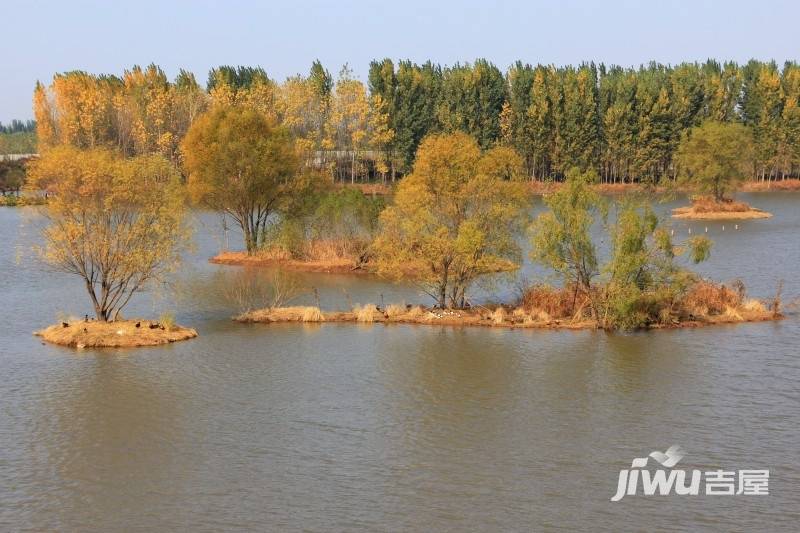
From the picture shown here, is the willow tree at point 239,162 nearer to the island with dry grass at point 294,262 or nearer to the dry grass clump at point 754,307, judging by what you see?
the island with dry grass at point 294,262

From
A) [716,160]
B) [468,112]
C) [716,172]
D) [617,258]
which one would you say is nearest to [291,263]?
[617,258]

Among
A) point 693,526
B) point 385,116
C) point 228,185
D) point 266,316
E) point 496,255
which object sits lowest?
point 693,526

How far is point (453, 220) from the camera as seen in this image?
4472 centimetres

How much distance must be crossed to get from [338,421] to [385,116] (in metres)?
93.2

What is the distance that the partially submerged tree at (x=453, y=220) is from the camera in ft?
141

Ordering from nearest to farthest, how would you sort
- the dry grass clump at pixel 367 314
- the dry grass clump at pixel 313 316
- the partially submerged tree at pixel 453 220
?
the partially submerged tree at pixel 453 220, the dry grass clump at pixel 367 314, the dry grass clump at pixel 313 316

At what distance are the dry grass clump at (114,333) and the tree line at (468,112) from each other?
77674 millimetres

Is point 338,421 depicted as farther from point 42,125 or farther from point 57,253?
point 42,125

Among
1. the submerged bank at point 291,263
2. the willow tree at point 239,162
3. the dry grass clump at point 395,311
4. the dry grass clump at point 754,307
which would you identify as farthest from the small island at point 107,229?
the dry grass clump at point 754,307

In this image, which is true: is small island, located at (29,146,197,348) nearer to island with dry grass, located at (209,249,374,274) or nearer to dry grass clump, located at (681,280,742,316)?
island with dry grass, located at (209,249,374,274)

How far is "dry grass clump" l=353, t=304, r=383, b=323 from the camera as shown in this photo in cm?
4306

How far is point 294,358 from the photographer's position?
36438 millimetres

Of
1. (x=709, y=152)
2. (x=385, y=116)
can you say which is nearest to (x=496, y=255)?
(x=709, y=152)

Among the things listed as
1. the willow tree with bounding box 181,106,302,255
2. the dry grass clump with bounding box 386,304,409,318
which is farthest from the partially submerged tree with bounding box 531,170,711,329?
the willow tree with bounding box 181,106,302,255
